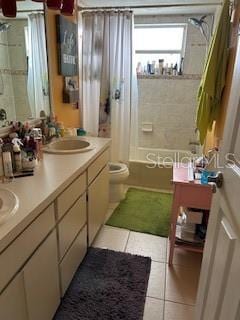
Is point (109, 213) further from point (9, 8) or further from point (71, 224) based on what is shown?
point (9, 8)

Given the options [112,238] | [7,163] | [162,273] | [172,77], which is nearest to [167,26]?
[172,77]

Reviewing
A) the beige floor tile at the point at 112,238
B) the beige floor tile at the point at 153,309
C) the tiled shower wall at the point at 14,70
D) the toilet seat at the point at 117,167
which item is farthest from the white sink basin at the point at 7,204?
the toilet seat at the point at 117,167

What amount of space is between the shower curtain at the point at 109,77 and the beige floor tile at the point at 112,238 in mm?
989

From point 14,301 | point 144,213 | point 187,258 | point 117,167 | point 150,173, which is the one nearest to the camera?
point 14,301

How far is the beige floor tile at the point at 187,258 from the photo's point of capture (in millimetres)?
1903

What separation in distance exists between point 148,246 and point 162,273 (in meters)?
0.31

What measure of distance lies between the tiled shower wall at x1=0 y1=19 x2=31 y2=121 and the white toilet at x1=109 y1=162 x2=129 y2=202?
1189 millimetres

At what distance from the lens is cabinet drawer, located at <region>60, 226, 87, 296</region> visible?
4.80ft

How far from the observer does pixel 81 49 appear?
104 inches

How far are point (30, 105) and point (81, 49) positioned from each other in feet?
3.77

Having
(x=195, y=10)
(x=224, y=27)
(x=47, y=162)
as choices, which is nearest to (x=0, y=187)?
(x=47, y=162)

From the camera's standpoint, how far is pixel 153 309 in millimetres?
1529

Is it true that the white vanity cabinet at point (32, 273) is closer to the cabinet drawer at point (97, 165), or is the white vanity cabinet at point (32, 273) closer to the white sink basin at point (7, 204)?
the white sink basin at point (7, 204)

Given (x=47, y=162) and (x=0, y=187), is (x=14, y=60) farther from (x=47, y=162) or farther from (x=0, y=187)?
(x=0, y=187)
